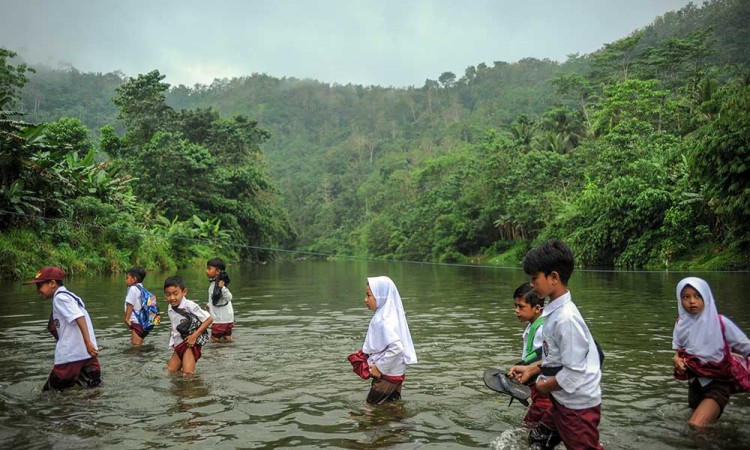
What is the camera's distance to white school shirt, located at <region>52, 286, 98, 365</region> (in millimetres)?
6375

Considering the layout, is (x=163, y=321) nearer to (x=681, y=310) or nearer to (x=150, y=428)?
(x=150, y=428)

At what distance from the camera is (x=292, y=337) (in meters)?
10.7

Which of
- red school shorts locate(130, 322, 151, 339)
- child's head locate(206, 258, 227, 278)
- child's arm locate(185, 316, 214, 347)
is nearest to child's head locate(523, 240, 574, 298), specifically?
child's arm locate(185, 316, 214, 347)

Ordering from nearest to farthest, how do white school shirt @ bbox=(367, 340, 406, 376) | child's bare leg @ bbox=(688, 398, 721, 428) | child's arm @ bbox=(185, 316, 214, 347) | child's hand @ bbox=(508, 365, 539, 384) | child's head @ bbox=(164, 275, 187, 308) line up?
child's hand @ bbox=(508, 365, 539, 384), child's bare leg @ bbox=(688, 398, 721, 428), white school shirt @ bbox=(367, 340, 406, 376), child's arm @ bbox=(185, 316, 214, 347), child's head @ bbox=(164, 275, 187, 308)

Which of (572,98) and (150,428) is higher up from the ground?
(572,98)

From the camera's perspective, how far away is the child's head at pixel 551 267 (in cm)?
398

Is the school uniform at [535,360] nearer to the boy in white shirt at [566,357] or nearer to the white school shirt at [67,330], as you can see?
the boy in white shirt at [566,357]

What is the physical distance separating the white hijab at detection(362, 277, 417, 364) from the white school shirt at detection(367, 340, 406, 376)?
37mm

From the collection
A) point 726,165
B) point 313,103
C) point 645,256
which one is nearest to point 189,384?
point 726,165

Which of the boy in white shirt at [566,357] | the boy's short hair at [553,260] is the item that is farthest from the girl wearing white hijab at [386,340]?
the boy's short hair at [553,260]

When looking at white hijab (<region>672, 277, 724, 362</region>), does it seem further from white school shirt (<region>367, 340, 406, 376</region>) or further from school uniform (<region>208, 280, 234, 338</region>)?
school uniform (<region>208, 280, 234, 338</region>)

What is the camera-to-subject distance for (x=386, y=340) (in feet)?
19.3

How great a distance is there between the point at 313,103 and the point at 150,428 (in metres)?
152

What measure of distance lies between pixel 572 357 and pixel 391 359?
7.62 ft
